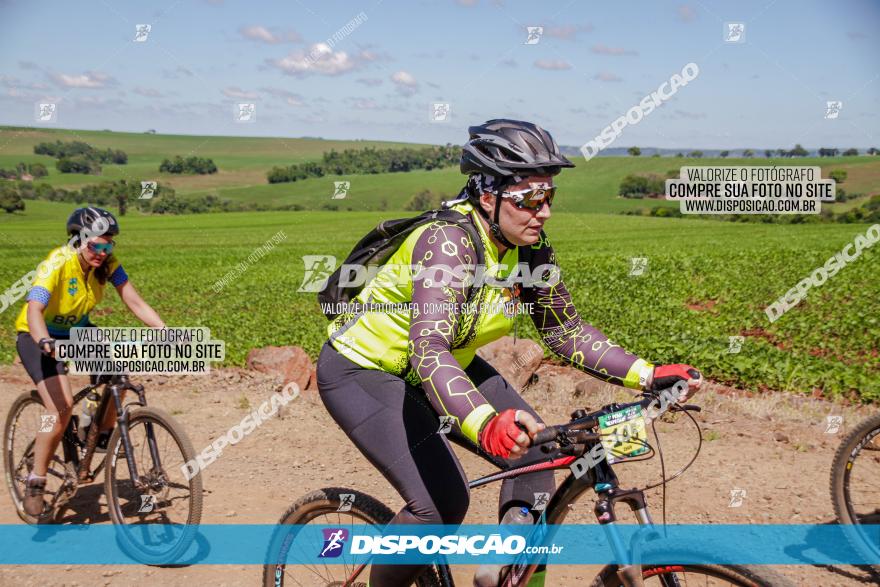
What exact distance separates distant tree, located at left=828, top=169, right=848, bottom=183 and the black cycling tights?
207ft

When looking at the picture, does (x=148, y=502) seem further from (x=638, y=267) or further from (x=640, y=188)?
(x=640, y=188)

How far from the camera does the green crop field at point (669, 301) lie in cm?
1008

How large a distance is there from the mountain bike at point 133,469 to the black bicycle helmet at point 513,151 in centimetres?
Answer: 317

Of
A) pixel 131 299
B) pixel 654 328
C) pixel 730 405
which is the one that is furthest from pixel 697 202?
pixel 131 299

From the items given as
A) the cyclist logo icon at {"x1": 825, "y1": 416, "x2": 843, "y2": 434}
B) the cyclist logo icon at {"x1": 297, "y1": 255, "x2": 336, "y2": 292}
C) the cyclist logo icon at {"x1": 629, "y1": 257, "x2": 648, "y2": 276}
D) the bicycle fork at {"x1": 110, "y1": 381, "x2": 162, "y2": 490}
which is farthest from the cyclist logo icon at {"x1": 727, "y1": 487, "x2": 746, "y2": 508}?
the cyclist logo icon at {"x1": 629, "y1": 257, "x2": 648, "y2": 276}

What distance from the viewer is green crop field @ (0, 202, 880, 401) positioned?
10.1 metres

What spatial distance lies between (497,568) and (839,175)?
214 ft

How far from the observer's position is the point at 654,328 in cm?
1260

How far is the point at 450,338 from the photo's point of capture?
295 cm

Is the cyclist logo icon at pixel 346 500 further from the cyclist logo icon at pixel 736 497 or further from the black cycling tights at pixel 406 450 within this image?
the cyclist logo icon at pixel 736 497

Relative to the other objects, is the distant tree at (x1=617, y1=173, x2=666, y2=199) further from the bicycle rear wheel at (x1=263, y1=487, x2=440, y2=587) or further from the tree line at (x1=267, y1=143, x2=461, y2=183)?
the bicycle rear wheel at (x1=263, y1=487, x2=440, y2=587)

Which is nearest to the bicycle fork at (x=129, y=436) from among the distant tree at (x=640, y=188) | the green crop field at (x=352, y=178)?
the green crop field at (x=352, y=178)

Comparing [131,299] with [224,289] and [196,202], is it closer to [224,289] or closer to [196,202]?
[224,289]

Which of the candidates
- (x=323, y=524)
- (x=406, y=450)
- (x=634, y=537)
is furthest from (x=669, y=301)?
(x=634, y=537)
